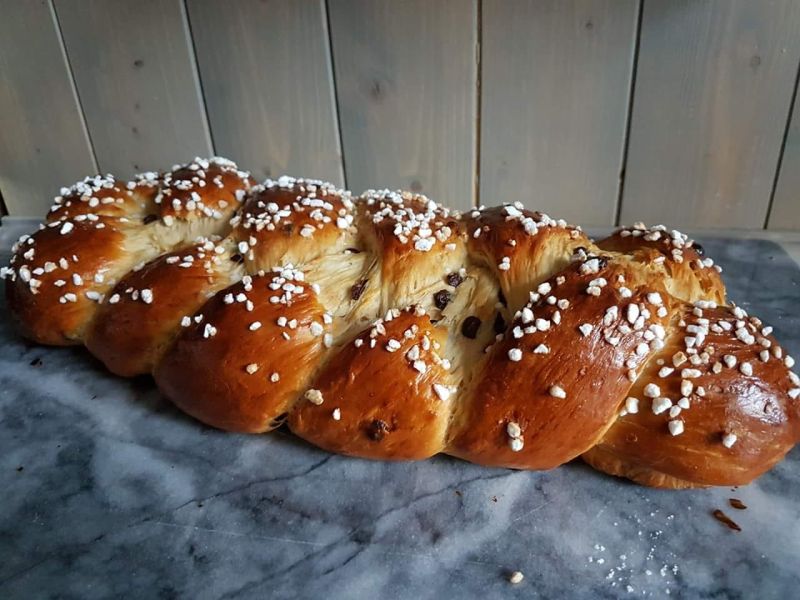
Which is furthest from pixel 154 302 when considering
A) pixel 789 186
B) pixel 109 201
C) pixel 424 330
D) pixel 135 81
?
pixel 789 186

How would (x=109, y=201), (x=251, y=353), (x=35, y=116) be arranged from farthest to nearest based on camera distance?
(x=35, y=116)
(x=109, y=201)
(x=251, y=353)

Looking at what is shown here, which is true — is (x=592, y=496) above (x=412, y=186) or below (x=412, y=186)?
below

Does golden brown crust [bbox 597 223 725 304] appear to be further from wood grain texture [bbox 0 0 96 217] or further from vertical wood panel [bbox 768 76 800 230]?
wood grain texture [bbox 0 0 96 217]

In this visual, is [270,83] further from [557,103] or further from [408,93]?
[557,103]

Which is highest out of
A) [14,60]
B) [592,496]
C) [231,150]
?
[14,60]

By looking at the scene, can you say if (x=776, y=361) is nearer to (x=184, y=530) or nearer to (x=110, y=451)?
(x=184, y=530)

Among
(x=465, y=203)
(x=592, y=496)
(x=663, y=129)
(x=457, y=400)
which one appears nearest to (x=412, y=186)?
(x=465, y=203)

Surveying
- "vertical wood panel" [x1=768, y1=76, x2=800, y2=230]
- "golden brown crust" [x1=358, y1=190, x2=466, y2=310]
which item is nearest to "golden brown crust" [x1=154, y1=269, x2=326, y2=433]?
"golden brown crust" [x1=358, y1=190, x2=466, y2=310]
